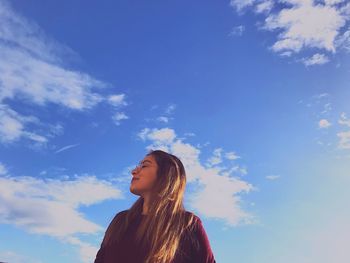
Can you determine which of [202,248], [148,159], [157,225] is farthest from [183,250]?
[148,159]

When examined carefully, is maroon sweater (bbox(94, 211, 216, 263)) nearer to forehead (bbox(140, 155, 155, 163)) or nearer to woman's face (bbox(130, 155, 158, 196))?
woman's face (bbox(130, 155, 158, 196))

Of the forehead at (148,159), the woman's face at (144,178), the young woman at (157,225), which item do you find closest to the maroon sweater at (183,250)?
the young woman at (157,225)

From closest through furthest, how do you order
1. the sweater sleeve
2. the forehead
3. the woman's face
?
1. the sweater sleeve
2. the woman's face
3. the forehead

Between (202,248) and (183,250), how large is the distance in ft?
0.66

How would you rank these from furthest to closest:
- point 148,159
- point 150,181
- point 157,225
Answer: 1. point 148,159
2. point 150,181
3. point 157,225

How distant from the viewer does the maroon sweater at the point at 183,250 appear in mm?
4324

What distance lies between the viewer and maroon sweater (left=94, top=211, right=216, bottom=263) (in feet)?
14.2

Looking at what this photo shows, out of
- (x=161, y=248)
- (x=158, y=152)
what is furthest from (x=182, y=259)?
(x=158, y=152)

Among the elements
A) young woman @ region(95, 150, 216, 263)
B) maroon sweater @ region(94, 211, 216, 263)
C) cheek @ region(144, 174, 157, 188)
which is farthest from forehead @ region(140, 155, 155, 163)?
maroon sweater @ region(94, 211, 216, 263)

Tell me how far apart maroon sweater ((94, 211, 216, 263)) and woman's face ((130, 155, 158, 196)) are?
503 mm

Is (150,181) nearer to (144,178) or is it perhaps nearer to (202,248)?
(144,178)

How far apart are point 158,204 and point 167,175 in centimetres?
36

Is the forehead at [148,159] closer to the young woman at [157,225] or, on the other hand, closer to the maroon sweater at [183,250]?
the young woman at [157,225]

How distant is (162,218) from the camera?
4.59 metres
